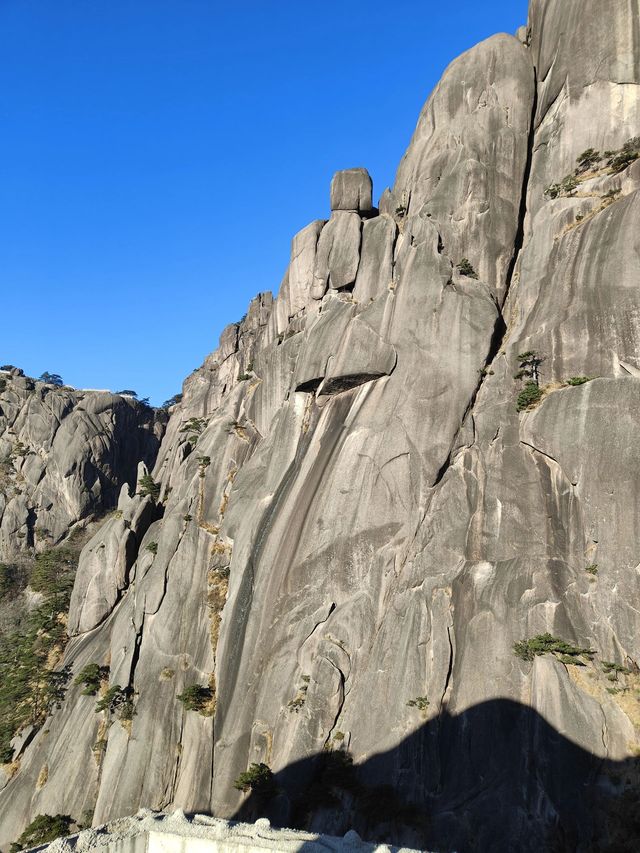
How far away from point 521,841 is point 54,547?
2688 inches

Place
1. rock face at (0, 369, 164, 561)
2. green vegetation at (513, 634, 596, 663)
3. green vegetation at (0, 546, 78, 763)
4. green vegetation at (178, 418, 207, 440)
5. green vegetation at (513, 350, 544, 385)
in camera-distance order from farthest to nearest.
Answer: rock face at (0, 369, 164, 561)
green vegetation at (178, 418, 207, 440)
green vegetation at (0, 546, 78, 763)
green vegetation at (513, 350, 544, 385)
green vegetation at (513, 634, 596, 663)

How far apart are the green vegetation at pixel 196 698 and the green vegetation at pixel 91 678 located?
8081mm

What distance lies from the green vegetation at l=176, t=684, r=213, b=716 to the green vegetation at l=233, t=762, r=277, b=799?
5631 mm

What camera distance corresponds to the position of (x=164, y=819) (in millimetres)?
20641

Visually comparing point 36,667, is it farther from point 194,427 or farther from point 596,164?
point 596,164

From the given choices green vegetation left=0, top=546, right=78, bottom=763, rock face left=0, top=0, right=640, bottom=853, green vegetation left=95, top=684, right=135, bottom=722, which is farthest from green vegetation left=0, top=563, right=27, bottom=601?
green vegetation left=95, top=684, right=135, bottom=722

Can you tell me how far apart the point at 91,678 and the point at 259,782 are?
16.3 meters

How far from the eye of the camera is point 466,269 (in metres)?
35.7

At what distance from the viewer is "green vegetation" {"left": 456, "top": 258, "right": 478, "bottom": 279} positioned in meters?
35.7

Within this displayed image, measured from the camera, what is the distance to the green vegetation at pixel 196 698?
32469mm

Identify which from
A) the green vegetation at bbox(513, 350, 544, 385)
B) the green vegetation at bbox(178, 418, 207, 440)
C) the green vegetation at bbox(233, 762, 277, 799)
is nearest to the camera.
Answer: the green vegetation at bbox(233, 762, 277, 799)

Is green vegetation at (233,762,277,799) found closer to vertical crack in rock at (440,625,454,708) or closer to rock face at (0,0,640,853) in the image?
rock face at (0,0,640,853)

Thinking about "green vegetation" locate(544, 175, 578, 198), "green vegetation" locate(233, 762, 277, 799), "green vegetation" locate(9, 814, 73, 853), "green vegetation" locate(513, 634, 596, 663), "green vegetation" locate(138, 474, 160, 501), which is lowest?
"green vegetation" locate(9, 814, 73, 853)

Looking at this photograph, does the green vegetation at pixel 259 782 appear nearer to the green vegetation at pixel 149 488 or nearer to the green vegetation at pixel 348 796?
the green vegetation at pixel 348 796
